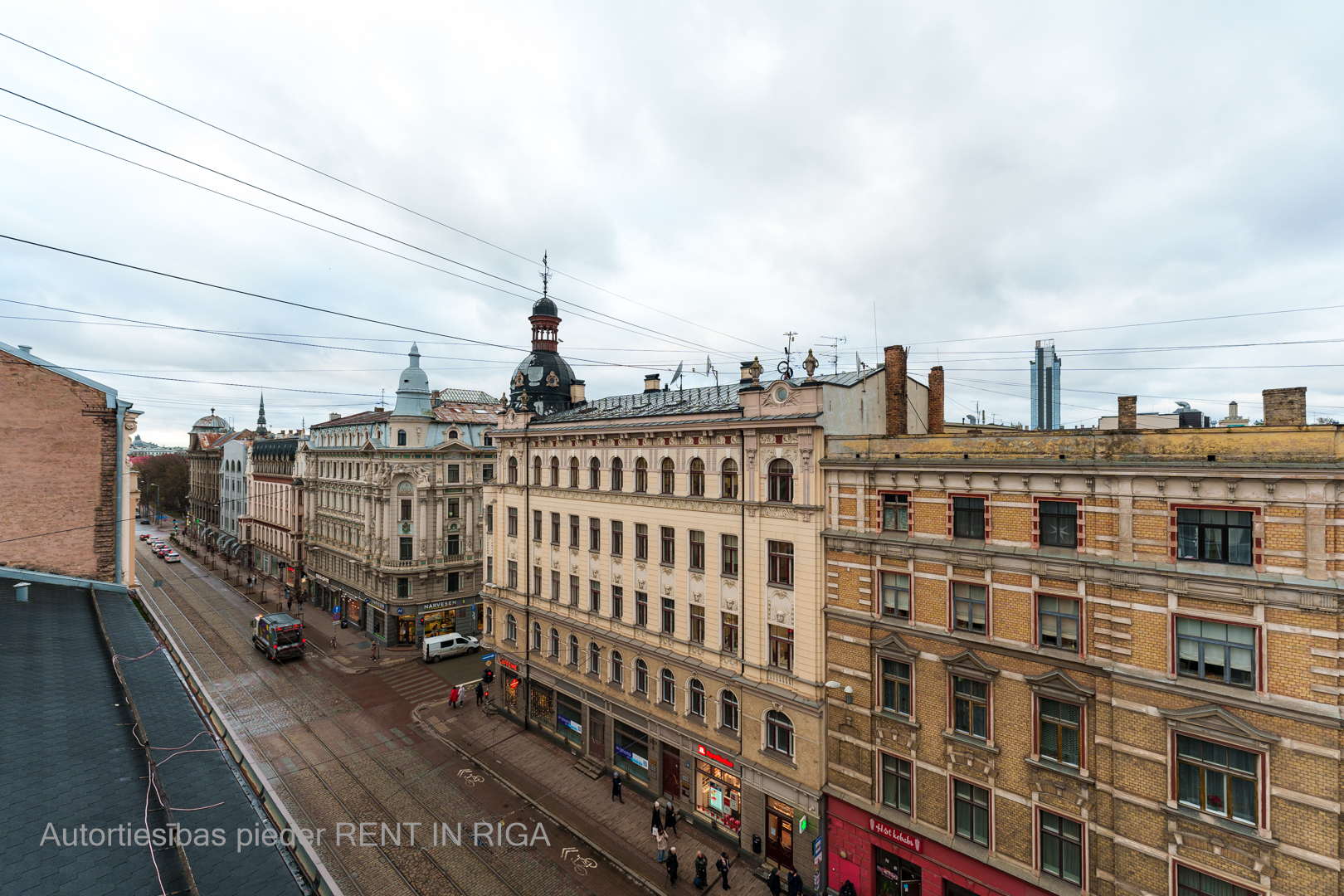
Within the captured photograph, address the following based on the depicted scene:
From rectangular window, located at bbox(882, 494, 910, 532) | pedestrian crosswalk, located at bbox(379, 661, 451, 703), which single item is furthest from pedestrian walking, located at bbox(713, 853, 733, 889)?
pedestrian crosswalk, located at bbox(379, 661, 451, 703)

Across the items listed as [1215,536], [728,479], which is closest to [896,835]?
[1215,536]

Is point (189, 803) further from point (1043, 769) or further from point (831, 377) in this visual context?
point (831, 377)

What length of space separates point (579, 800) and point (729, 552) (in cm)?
1522

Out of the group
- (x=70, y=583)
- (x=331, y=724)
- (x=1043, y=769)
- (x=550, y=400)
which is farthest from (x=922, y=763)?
(x=331, y=724)

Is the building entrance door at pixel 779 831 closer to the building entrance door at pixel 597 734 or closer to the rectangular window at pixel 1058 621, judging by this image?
the building entrance door at pixel 597 734

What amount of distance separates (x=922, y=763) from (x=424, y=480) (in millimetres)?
43778

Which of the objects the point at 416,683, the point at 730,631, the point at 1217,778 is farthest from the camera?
the point at 416,683

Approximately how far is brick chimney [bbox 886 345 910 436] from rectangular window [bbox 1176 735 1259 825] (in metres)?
14.3

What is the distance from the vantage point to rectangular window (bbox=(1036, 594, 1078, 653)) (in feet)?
57.9

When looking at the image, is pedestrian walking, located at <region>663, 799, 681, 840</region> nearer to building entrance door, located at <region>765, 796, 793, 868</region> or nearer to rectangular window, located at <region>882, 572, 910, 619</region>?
building entrance door, located at <region>765, 796, 793, 868</region>

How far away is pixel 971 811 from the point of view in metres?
19.5

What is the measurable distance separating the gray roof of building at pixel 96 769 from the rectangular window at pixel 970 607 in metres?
19.4

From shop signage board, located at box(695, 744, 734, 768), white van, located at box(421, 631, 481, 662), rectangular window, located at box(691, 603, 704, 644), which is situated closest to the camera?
shop signage board, located at box(695, 744, 734, 768)

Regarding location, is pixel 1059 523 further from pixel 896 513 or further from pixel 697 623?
pixel 697 623
